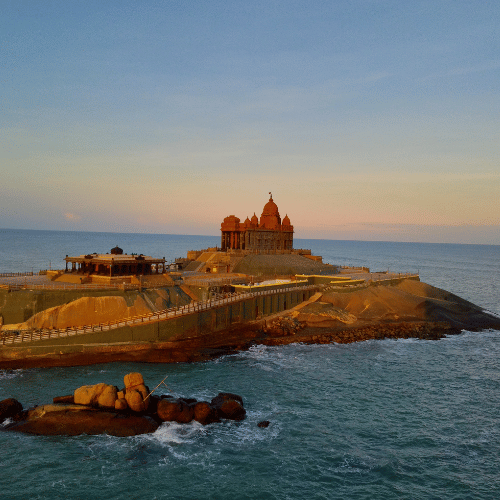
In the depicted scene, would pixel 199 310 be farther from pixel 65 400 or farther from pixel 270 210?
pixel 270 210

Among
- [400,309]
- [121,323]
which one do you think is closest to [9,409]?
[121,323]

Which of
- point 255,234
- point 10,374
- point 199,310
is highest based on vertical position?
point 255,234

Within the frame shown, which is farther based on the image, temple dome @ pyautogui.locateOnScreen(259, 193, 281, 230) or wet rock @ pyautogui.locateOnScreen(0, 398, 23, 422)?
temple dome @ pyautogui.locateOnScreen(259, 193, 281, 230)

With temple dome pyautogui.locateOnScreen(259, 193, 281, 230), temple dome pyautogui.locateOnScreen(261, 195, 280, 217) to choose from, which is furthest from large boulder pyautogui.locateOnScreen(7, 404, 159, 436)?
temple dome pyautogui.locateOnScreen(261, 195, 280, 217)

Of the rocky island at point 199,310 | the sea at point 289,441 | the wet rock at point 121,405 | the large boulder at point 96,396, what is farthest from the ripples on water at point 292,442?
the rocky island at point 199,310

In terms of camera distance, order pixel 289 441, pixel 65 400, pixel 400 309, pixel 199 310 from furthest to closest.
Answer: pixel 400 309
pixel 199 310
pixel 65 400
pixel 289 441

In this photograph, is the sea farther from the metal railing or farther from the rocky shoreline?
the metal railing

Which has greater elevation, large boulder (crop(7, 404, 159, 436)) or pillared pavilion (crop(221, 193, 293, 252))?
→ pillared pavilion (crop(221, 193, 293, 252))
